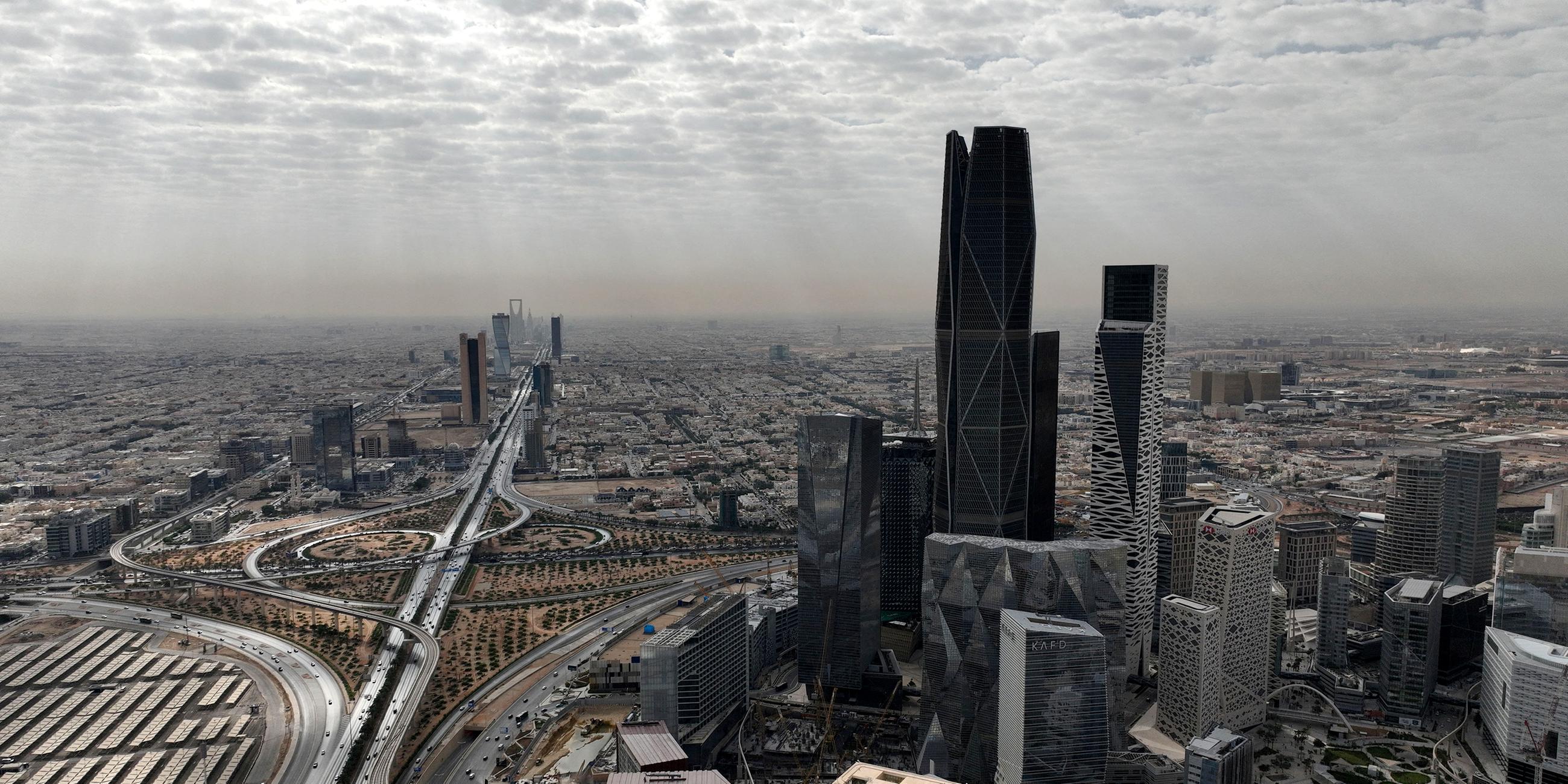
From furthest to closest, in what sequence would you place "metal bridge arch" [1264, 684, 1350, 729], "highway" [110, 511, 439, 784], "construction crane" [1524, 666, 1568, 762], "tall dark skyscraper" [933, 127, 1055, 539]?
"tall dark skyscraper" [933, 127, 1055, 539], "metal bridge arch" [1264, 684, 1350, 729], "highway" [110, 511, 439, 784], "construction crane" [1524, 666, 1568, 762]

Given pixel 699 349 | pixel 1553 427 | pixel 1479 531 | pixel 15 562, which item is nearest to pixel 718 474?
pixel 15 562

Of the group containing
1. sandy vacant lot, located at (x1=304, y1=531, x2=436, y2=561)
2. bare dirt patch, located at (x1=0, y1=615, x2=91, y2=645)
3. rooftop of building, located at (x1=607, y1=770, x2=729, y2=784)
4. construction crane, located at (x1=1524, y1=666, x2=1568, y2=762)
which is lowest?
sandy vacant lot, located at (x1=304, y1=531, x2=436, y2=561)

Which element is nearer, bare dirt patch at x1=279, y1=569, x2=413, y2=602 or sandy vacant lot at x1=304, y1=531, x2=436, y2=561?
bare dirt patch at x1=279, y1=569, x2=413, y2=602

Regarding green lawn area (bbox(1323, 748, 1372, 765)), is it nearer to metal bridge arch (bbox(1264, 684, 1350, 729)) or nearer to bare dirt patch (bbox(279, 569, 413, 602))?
metal bridge arch (bbox(1264, 684, 1350, 729))

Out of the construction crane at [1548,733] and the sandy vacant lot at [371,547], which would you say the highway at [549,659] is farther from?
the construction crane at [1548,733]

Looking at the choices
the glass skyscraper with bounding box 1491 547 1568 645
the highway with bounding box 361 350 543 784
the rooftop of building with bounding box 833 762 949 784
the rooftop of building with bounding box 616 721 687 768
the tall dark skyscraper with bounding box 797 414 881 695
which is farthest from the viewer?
the tall dark skyscraper with bounding box 797 414 881 695

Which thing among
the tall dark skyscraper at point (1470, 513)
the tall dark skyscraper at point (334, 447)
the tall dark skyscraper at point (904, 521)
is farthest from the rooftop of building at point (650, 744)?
the tall dark skyscraper at point (334, 447)

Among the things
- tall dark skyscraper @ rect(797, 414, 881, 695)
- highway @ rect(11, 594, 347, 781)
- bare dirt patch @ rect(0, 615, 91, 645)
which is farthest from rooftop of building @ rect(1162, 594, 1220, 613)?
bare dirt patch @ rect(0, 615, 91, 645)

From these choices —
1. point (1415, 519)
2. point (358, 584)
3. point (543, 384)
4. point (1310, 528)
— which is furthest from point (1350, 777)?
point (543, 384)
